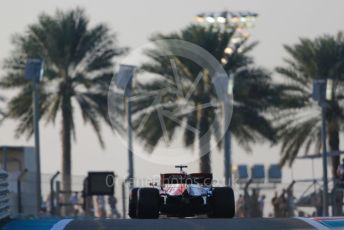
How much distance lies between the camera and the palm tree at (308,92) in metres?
53.6

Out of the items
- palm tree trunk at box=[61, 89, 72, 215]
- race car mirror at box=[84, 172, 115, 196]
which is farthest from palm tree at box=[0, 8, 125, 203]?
race car mirror at box=[84, 172, 115, 196]

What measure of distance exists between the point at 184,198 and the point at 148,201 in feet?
2.38

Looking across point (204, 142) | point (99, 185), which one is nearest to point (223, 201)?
point (99, 185)

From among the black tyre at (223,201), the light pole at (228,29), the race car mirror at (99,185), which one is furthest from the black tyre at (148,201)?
the light pole at (228,29)

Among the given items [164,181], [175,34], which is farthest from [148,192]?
[175,34]

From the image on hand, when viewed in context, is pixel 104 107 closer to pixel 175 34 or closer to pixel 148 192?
pixel 175 34

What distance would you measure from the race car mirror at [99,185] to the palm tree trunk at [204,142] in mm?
13824

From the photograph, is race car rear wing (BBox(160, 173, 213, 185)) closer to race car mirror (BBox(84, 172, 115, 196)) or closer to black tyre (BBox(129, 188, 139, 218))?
black tyre (BBox(129, 188, 139, 218))

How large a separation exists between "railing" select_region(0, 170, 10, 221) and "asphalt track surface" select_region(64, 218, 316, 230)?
1.16m

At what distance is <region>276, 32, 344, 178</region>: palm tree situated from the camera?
53.6 m

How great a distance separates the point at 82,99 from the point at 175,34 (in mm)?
4770

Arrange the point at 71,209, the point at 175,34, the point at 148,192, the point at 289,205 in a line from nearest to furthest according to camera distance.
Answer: the point at 148,192
the point at 289,205
the point at 71,209
the point at 175,34

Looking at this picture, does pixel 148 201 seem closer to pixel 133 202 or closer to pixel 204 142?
pixel 133 202

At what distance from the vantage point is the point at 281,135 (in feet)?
176
